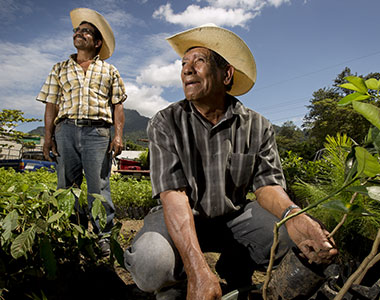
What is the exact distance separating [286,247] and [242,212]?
0.33 m

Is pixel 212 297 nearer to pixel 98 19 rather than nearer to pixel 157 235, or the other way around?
pixel 157 235

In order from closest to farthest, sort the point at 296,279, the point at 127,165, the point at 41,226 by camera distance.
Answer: the point at 296,279
the point at 41,226
the point at 127,165

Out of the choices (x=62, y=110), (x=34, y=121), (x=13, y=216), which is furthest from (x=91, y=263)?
(x=34, y=121)

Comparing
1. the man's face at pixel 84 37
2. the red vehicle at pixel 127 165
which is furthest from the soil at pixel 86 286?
the red vehicle at pixel 127 165

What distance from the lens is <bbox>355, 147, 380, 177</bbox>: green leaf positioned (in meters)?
0.52

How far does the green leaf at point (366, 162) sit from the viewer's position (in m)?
0.52

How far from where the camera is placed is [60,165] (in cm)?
254

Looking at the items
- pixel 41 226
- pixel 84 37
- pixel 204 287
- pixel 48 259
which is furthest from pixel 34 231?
pixel 84 37

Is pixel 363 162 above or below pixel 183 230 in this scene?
above

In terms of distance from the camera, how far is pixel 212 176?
5.08 ft

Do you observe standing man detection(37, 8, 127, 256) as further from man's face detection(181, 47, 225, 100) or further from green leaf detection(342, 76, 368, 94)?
green leaf detection(342, 76, 368, 94)

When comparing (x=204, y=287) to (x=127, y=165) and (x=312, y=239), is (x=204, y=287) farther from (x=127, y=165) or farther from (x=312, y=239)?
(x=127, y=165)

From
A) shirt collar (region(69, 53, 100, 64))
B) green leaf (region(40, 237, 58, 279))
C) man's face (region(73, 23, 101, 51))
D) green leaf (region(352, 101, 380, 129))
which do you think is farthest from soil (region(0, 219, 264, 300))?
man's face (region(73, 23, 101, 51))

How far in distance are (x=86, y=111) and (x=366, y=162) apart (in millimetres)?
2343
